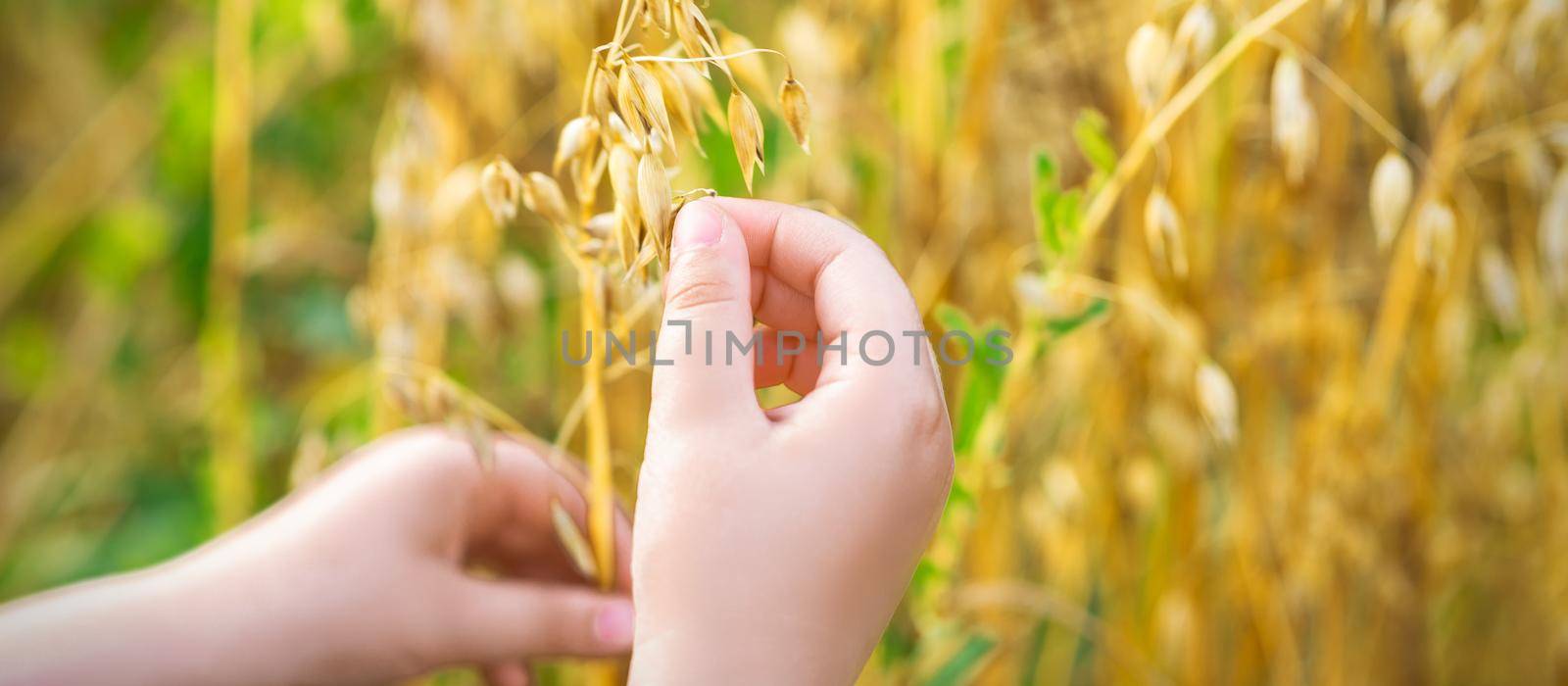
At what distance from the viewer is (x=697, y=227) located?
0.97ft

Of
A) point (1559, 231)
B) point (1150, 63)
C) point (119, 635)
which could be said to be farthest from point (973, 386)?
point (119, 635)

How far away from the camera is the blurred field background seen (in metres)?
0.43

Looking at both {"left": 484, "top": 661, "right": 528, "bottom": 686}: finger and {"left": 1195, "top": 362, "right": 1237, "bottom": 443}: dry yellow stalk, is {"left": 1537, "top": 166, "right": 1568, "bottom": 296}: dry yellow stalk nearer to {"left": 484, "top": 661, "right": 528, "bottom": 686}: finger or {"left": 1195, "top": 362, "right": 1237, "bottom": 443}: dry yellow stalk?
{"left": 1195, "top": 362, "right": 1237, "bottom": 443}: dry yellow stalk

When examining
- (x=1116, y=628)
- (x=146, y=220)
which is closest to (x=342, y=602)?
(x=1116, y=628)

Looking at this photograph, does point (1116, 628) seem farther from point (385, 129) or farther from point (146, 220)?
point (146, 220)

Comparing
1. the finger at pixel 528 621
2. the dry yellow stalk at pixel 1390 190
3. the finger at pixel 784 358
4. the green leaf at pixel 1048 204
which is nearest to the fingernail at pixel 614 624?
the finger at pixel 528 621

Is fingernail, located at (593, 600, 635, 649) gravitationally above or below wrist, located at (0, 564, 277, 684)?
below

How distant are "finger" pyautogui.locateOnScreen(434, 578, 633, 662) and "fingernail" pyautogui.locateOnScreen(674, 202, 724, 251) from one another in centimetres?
20

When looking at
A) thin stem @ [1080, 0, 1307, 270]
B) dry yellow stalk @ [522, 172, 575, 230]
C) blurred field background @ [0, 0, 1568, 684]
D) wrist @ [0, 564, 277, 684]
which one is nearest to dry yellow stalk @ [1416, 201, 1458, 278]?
blurred field background @ [0, 0, 1568, 684]

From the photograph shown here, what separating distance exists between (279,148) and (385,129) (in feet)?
1.40

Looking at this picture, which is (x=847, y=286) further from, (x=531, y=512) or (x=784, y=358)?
(x=531, y=512)

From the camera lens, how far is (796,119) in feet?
1.03

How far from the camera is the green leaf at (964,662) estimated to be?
45cm

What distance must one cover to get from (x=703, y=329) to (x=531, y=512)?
218 millimetres
